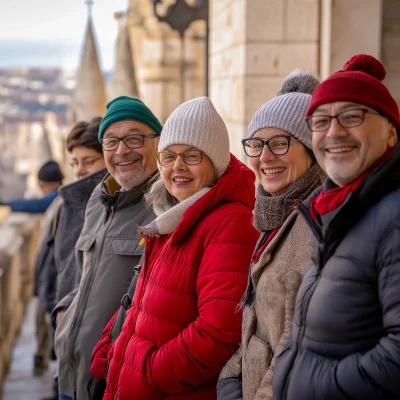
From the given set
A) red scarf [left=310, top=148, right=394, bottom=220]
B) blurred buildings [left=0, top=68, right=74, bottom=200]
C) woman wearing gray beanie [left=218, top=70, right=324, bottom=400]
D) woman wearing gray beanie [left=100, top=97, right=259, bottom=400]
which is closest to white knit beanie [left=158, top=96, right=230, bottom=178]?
woman wearing gray beanie [left=100, top=97, right=259, bottom=400]

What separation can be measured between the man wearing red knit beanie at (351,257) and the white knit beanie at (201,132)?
2.30ft

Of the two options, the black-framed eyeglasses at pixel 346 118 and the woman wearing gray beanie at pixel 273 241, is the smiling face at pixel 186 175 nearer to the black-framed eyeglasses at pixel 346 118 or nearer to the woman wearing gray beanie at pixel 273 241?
the woman wearing gray beanie at pixel 273 241

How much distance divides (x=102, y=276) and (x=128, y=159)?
0.51m

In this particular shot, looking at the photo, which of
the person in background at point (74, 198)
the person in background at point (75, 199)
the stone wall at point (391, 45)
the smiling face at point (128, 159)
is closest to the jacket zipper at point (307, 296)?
the smiling face at point (128, 159)

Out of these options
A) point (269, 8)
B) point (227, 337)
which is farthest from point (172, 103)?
point (227, 337)

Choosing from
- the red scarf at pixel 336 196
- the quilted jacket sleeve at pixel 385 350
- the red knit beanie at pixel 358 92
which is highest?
the red knit beanie at pixel 358 92

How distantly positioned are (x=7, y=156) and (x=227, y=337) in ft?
207

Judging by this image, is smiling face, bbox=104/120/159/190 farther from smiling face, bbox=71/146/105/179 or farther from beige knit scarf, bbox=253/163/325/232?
beige knit scarf, bbox=253/163/325/232

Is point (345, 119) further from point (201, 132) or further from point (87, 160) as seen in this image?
point (87, 160)

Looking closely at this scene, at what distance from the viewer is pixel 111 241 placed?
2943 millimetres

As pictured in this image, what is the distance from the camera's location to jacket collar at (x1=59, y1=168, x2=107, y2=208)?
11.8 ft

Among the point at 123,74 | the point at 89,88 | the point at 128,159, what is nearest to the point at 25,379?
the point at 89,88

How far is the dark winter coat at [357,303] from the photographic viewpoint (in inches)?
60.1

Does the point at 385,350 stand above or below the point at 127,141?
below
